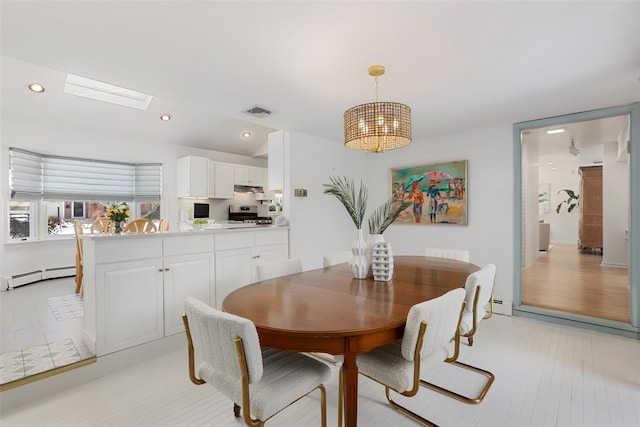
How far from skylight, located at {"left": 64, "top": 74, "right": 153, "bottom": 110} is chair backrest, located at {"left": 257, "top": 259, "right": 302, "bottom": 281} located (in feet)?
10.8

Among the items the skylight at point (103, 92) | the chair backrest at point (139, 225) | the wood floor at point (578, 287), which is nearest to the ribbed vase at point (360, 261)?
the chair backrest at point (139, 225)

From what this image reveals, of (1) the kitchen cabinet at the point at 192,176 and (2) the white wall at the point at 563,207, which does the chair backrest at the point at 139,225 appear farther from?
(2) the white wall at the point at 563,207

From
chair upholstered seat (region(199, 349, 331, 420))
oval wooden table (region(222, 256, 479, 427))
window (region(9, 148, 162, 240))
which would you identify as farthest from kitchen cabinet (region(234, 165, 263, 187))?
chair upholstered seat (region(199, 349, 331, 420))

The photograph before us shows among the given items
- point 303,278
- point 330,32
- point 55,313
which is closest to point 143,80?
point 330,32

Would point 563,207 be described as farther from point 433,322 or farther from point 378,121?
point 433,322

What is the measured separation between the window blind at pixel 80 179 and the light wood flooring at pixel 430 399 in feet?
12.1

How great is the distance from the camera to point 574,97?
9.05 ft

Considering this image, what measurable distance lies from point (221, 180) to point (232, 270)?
327 cm

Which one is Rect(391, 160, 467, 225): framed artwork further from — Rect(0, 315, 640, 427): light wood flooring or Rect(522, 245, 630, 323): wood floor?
Rect(0, 315, 640, 427): light wood flooring

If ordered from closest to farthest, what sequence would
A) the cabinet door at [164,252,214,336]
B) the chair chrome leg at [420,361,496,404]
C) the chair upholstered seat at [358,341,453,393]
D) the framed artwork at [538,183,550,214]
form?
the chair upholstered seat at [358,341,453,393]
the chair chrome leg at [420,361,496,404]
the cabinet door at [164,252,214,336]
the framed artwork at [538,183,550,214]

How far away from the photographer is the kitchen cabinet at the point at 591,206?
7338mm

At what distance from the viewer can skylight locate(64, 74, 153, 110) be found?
13.3ft

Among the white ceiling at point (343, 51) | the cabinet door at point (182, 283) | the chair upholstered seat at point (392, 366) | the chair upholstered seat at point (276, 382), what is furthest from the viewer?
the cabinet door at point (182, 283)

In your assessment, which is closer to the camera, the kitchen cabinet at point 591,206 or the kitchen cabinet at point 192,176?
the kitchen cabinet at point 192,176
